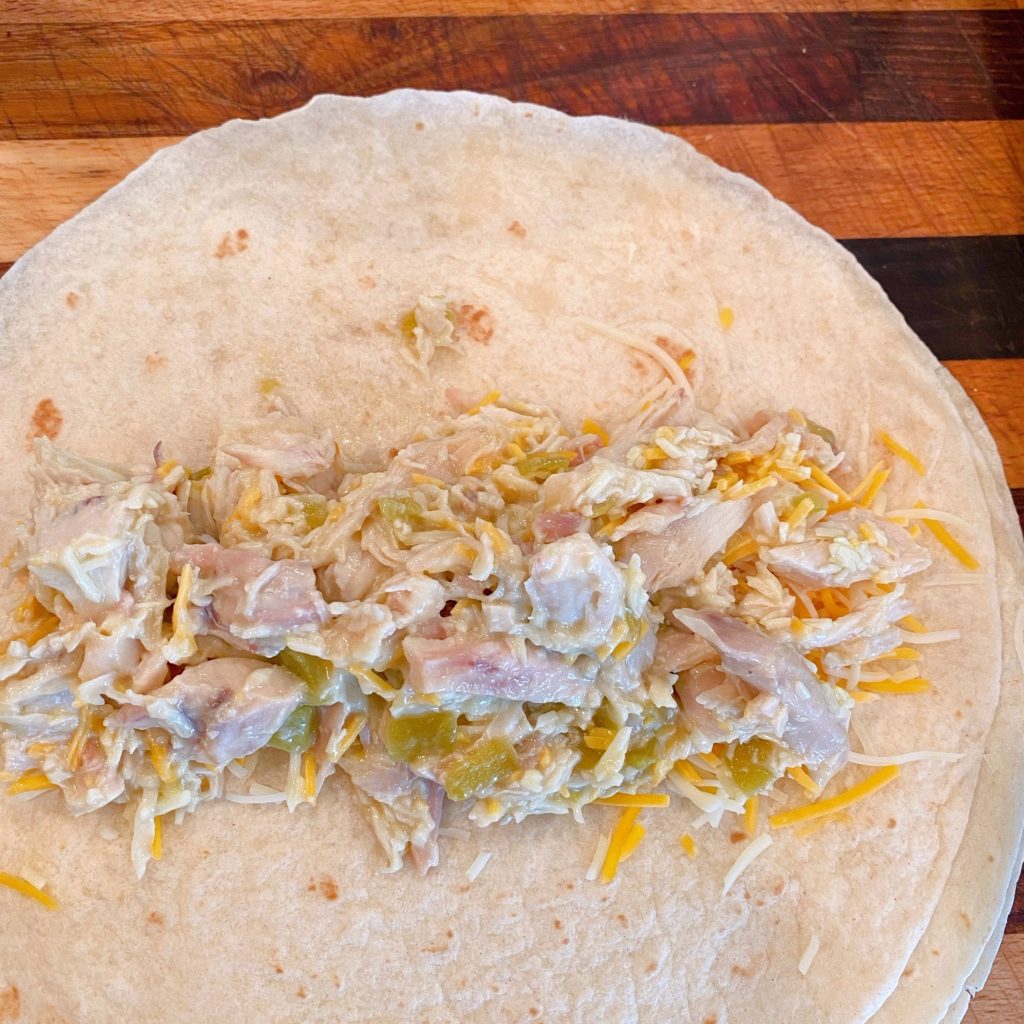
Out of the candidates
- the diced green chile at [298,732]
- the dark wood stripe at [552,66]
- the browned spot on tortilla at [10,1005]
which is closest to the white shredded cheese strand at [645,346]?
the dark wood stripe at [552,66]

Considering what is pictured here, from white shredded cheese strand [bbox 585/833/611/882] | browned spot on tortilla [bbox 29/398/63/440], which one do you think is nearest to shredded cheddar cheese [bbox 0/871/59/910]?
browned spot on tortilla [bbox 29/398/63/440]

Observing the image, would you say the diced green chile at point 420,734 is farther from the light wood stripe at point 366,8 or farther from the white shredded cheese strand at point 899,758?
the light wood stripe at point 366,8

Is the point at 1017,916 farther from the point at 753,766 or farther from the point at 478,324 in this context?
the point at 478,324

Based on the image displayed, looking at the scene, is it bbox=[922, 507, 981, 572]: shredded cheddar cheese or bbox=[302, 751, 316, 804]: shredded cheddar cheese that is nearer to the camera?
bbox=[302, 751, 316, 804]: shredded cheddar cheese

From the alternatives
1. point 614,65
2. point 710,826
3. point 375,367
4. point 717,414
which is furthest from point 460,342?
point 710,826

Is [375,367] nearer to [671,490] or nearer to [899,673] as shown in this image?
[671,490]

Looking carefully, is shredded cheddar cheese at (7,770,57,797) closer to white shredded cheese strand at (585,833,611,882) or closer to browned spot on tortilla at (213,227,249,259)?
white shredded cheese strand at (585,833,611,882)
